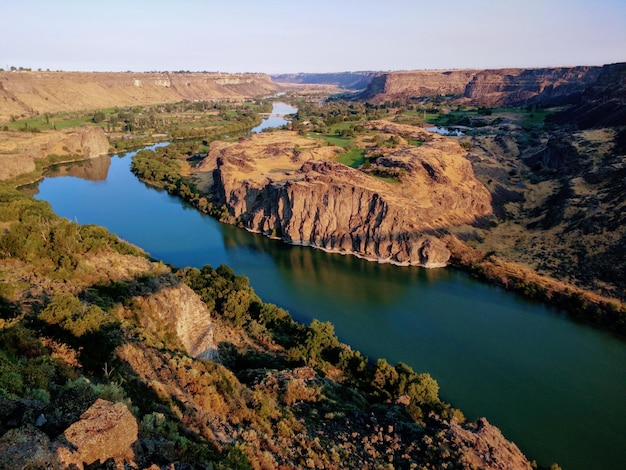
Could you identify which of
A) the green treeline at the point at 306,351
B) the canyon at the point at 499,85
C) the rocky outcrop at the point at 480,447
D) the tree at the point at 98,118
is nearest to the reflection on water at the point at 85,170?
the tree at the point at 98,118

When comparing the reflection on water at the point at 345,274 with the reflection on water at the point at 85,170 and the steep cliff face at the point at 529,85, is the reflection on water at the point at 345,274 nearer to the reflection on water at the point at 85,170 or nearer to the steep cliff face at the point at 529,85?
the reflection on water at the point at 85,170

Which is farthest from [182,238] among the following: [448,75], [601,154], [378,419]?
[448,75]

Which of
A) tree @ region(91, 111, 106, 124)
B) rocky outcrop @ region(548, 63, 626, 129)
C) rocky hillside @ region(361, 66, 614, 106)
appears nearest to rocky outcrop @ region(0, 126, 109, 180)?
tree @ region(91, 111, 106, 124)

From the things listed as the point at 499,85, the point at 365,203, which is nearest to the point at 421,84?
the point at 499,85

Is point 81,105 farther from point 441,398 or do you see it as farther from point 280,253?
point 441,398

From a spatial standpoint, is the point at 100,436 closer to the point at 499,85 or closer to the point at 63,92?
the point at 499,85

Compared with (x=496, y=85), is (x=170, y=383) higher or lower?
lower
